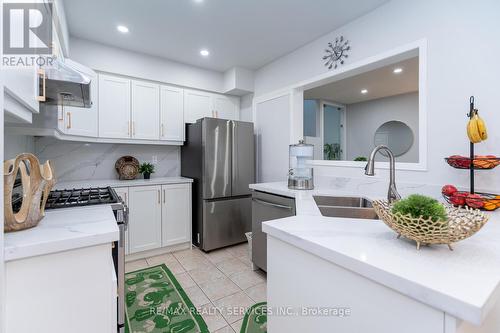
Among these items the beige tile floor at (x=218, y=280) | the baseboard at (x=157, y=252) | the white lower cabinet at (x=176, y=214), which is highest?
the white lower cabinet at (x=176, y=214)

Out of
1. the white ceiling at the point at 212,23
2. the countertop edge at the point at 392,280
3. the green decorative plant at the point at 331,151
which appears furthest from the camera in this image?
the green decorative plant at the point at 331,151

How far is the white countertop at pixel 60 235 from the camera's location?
85 cm

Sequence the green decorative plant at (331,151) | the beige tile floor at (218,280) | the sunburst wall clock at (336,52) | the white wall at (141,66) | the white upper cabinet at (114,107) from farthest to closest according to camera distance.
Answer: the green decorative plant at (331,151) → the white upper cabinet at (114,107) → the white wall at (141,66) → the sunburst wall clock at (336,52) → the beige tile floor at (218,280)

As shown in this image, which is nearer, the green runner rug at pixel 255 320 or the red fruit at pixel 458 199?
the red fruit at pixel 458 199

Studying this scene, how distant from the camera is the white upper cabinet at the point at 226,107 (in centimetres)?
367

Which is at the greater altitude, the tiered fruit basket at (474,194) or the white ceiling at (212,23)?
the white ceiling at (212,23)

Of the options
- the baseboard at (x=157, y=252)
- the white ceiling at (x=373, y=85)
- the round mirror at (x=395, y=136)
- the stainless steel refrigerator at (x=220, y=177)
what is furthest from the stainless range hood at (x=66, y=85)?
the round mirror at (x=395, y=136)

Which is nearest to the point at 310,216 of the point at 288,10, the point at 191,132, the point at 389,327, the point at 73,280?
the point at 389,327

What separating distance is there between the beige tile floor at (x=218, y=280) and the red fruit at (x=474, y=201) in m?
1.65

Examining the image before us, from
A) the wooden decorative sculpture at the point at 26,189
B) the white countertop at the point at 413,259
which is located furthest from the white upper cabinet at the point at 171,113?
the white countertop at the point at 413,259

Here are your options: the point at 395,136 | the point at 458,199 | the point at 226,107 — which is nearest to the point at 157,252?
the point at 226,107

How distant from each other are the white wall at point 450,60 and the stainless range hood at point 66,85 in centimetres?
233

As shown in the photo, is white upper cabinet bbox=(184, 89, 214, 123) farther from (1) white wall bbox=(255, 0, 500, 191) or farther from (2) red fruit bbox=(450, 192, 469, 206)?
(2) red fruit bbox=(450, 192, 469, 206)

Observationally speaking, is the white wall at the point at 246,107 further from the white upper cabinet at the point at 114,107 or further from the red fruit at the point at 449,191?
the red fruit at the point at 449,191
